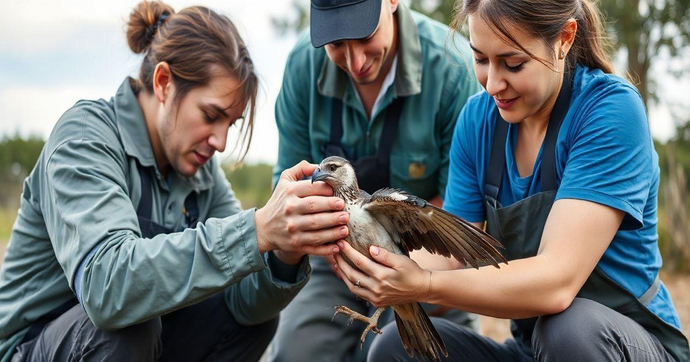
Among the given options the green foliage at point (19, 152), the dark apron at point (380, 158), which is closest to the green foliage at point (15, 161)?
the green foliage at point (19, 152)

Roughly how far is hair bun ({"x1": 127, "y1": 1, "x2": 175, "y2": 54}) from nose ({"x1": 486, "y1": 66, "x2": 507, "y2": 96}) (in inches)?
76.4

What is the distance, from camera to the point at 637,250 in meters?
3.00

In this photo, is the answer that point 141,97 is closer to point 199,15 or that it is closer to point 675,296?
point 199,15

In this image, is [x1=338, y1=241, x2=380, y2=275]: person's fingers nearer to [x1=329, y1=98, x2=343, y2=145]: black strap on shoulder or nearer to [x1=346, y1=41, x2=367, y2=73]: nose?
[x1=346, y1=41, x2=367, y2=73]: nose

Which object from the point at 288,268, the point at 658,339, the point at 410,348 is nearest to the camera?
the point at 658,339

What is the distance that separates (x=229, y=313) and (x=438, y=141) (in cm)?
165

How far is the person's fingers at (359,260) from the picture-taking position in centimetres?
287

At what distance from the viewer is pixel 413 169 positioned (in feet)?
14.0

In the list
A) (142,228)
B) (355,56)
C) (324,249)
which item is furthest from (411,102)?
(142,228)

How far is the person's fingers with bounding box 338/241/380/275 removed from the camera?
2.87m

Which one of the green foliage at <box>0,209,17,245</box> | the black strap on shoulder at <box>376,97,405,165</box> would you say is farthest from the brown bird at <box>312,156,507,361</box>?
the green foliage at <box>0,209,17,245</box>

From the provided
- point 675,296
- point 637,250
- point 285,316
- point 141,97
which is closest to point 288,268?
point 285,316

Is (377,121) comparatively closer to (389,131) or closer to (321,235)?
(389,131)

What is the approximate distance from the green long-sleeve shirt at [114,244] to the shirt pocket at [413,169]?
99cm
